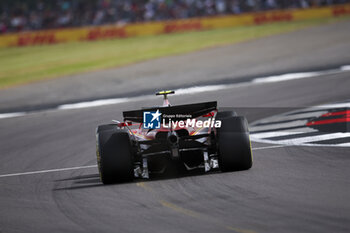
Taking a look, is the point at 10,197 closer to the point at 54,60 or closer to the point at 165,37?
the point at 54,60

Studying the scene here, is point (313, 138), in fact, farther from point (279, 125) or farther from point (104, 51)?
point (104, 51)

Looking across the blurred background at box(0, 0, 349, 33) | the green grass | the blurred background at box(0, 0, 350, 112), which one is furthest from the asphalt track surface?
the blurred background at box(0, 0, 349, 33)

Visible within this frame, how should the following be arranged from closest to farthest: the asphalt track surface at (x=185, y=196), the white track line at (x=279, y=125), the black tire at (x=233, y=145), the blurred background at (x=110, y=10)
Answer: the asphalt track surface at (x=185, y=196), the black tire at (x=233, y=145), the white track line at (x=279, y=125), the blurred background at (x=110, y=10)

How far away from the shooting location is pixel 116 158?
888 cm

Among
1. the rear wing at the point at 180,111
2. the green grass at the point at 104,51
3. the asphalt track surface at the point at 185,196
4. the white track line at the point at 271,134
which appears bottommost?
the white track line at the point at 271,134

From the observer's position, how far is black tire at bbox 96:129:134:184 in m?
8.88

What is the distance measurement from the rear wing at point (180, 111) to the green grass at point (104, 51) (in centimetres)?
1892

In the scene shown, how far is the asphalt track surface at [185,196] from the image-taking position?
6512 mm

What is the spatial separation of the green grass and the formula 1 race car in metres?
19.1

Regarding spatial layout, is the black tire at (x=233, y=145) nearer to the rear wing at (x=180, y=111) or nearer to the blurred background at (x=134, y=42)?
the rear wing at (x=180, y=111)

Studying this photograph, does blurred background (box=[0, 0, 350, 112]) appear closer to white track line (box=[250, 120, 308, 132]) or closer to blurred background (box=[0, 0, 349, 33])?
blurred background (box=[0, 0, 349, 33])

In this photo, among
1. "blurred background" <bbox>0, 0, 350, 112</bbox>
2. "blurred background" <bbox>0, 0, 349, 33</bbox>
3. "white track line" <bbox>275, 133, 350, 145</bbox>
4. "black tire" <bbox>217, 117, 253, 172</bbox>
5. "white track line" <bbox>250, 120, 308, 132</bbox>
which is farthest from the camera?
"blurred background" <bbox>0, 0, 349, 33</bbox>

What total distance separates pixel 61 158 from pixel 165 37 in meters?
29.3

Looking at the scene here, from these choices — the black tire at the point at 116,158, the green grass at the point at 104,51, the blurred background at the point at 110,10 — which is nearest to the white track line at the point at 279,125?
the black tire at the point at 116,158
